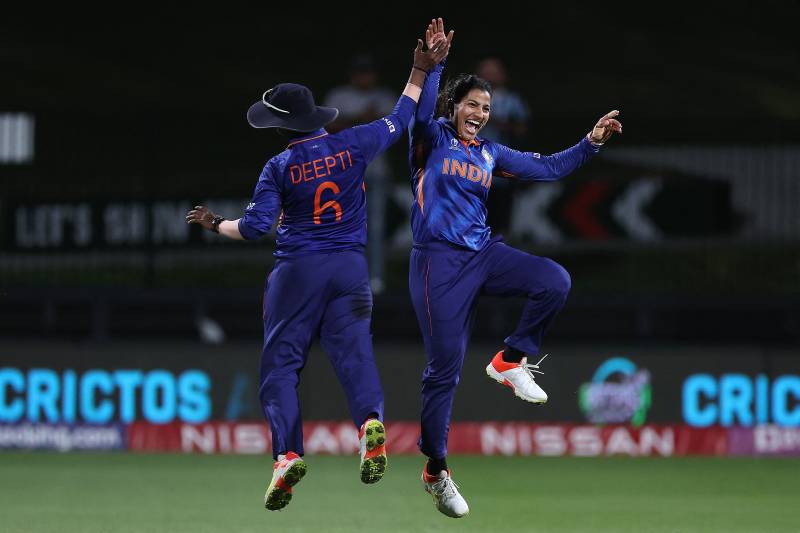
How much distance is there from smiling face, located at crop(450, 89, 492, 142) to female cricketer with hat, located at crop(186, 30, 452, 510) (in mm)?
367

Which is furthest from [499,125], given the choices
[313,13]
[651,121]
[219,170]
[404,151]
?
[313,13]

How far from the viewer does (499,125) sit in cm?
1361

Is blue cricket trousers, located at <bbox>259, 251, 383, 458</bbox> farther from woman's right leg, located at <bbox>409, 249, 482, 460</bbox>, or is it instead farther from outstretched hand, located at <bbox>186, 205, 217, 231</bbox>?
outstretched hand, located at <bbox>186, 205, 217, 231</bbox>

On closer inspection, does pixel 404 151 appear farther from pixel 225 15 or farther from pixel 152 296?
pixel 225 15

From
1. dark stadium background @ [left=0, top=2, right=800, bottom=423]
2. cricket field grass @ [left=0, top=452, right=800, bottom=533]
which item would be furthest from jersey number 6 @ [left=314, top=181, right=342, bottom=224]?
dark stadium background @ [left=0, top=2, right=800, bottom=423]

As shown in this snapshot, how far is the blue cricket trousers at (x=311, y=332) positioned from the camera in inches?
351

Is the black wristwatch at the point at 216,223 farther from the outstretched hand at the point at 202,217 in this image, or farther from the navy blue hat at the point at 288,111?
the navy blue hat at the point at 288,111

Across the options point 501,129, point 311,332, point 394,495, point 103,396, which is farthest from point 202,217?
point 103,396

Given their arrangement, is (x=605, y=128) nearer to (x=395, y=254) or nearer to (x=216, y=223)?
(x=216, y=223)

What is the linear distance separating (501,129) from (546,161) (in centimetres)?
→ 415

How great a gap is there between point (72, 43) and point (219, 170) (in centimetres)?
1375

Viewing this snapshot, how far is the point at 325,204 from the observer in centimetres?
891

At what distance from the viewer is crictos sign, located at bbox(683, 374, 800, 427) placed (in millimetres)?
14031

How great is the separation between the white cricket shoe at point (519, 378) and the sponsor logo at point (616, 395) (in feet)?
15.9
